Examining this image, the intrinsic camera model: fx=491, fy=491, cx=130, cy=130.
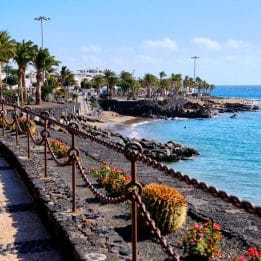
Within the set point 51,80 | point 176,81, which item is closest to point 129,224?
point 51,80

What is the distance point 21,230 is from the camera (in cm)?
641

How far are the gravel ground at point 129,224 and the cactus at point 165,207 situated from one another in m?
0.20

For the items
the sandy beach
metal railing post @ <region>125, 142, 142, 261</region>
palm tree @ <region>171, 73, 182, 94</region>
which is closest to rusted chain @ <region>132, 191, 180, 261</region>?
metal railing post @ <region>125, 142, 142, 261</region>

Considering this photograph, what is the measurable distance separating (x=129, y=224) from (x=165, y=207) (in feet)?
2.11

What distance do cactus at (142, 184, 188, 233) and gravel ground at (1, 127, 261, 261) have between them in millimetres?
202

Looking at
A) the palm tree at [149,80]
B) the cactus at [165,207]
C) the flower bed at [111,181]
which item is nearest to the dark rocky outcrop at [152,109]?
the palm tree at [149,80]

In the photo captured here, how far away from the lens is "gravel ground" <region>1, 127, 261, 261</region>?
5371mm

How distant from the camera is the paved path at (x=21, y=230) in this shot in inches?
217

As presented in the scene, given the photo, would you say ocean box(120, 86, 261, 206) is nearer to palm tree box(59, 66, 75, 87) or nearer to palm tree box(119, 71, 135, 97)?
palm tree box(59, 66, 75, 87)

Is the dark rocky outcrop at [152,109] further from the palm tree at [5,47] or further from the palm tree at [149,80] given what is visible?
the palm tree at [5,47]

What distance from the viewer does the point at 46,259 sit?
211 inches

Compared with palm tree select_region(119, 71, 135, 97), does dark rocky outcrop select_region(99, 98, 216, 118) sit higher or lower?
lower

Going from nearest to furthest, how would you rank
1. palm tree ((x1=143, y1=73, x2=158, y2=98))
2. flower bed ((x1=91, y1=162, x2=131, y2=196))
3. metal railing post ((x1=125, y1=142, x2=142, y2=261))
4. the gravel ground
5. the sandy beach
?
metal railing post ((x1=125, y1=142, x2=142, y2=261))
the gravel ground
flower bed ((x1=91, y1=162, x2=131, y2=196))
the sandy beach
palm tree ((x1=143, y1=73, x2=158, y2=98))

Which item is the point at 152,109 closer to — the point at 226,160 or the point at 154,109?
the point at 154,109
